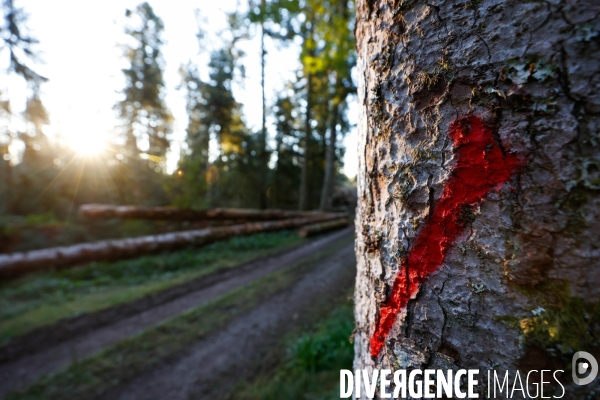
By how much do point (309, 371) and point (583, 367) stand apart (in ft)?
10.2

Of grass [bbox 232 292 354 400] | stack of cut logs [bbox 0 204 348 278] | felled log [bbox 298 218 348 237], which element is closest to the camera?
grass [bbox 232 292 354 400]

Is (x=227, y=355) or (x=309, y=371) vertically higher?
(x=309, y=371)

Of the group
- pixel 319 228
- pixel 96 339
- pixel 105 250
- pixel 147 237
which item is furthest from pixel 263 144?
pixel 96 339

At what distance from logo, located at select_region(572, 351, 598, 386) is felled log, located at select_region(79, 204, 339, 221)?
11.8 metres

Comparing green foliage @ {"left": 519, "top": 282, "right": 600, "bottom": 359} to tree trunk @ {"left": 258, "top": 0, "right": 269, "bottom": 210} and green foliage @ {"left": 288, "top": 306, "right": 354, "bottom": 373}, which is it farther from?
tree trunk @ {"left": 258, "top": 0, "right": 269, "bottom": 210}

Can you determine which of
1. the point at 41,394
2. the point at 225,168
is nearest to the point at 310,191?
the point at 225,168

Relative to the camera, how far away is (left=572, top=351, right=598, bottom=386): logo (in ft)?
1.57

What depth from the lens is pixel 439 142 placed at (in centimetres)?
67

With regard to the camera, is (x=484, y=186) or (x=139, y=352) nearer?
(x=484, y=186)

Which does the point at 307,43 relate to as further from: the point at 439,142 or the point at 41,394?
the point at 41,394

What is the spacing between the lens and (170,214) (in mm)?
11180

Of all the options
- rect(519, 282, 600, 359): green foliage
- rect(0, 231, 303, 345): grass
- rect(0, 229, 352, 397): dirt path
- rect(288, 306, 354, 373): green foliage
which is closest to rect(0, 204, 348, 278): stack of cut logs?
rect(0, 231, 303, 345): grass

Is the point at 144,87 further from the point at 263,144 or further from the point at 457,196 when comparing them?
the point at 457,196

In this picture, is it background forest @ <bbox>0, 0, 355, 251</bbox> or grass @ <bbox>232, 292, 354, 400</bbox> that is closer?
grass @ <bbox>232, 292, 354, 400</bbox>
